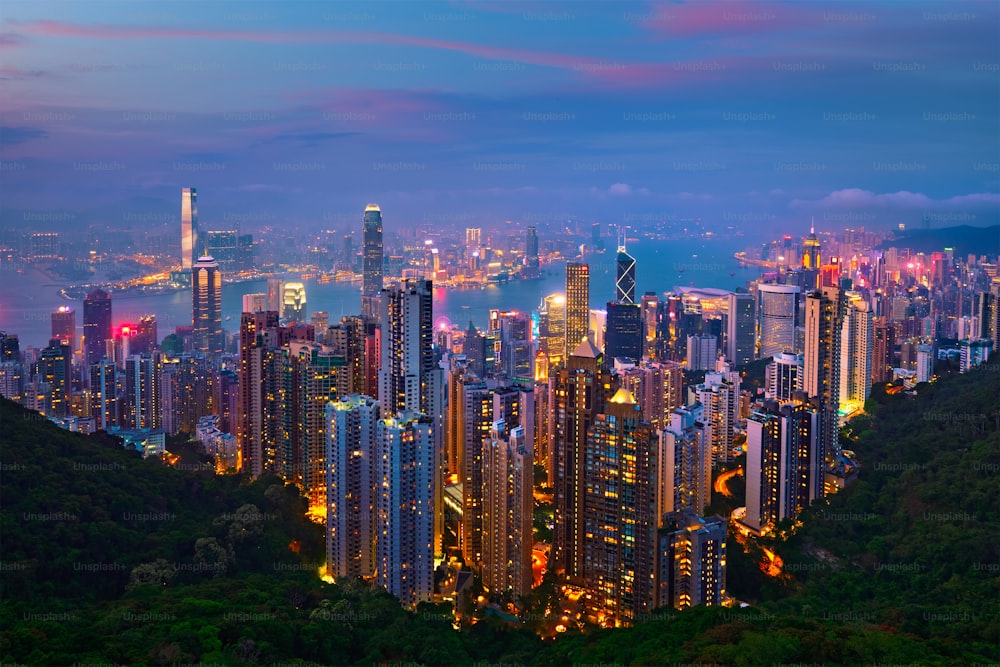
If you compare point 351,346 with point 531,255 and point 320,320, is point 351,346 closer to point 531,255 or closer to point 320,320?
point 320,320

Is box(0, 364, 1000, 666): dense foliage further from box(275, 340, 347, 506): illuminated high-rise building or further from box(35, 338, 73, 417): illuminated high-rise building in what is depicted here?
box(35, 338, 73, 417): illuminated high-rise building

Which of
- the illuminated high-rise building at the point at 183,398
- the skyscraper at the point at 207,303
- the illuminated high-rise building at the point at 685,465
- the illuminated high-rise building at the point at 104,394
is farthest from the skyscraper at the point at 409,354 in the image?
the skyscraper at the point at 207,303

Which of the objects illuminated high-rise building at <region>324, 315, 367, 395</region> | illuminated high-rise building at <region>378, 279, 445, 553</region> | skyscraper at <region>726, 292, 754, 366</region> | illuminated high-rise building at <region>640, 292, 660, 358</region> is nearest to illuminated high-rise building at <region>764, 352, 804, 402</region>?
illuminated high-rise building at <region>640, 292, 660, 358</region>

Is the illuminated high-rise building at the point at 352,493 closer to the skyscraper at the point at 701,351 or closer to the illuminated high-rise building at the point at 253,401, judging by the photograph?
the illuminated high-rise building at the point at 253,401

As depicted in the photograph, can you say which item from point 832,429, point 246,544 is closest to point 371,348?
point 246,544

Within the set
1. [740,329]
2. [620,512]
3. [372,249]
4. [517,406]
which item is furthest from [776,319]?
[620,512]

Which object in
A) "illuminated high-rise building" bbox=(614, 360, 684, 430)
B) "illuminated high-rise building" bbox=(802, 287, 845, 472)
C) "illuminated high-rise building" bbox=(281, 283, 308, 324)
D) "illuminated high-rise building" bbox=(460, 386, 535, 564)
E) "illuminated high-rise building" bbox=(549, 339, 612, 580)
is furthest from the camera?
"illuminated high-rise building" bbox=(281, 283, 308, 324)
